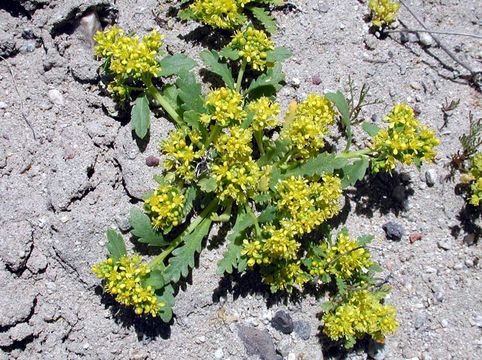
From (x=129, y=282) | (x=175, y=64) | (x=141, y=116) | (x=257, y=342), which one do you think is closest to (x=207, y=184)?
(x=141, y=116)

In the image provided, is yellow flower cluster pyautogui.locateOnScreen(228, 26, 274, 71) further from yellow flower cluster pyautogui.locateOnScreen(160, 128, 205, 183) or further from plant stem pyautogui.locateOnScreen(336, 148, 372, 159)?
plant stem pyautogui.locateOnScreen(336, 148, 372, 159)

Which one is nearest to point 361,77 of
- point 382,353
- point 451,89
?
point 451,89

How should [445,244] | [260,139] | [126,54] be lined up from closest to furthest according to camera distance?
[126,54]
[260,139]
[445,244]

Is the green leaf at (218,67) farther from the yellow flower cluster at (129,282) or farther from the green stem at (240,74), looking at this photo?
the yellow flower cluster at (129,282)

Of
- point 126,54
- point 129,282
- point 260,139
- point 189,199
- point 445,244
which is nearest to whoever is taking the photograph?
point 129,282

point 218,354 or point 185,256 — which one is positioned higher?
point 185,256

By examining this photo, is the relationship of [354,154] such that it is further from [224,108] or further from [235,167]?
[224,108]

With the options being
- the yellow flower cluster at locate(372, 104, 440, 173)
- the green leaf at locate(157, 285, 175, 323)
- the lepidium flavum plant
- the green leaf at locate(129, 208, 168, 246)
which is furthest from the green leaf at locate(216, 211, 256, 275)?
the yellow flower cluster at locate(372, 104, 440, 173)
